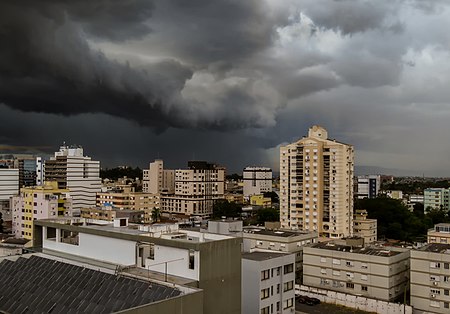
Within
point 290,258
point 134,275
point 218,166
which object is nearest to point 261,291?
point 290,258

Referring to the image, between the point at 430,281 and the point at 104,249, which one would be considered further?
the point at 430,281

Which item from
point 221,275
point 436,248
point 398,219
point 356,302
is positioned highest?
point 221,275

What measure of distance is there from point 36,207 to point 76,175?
40.7 metres

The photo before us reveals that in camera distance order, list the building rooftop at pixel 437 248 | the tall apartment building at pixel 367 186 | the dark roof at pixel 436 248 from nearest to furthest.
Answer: the building rooftop at pixel 437 248 → the dark roof at pixel 436 248 → the tall apartment building at pixel 367 186

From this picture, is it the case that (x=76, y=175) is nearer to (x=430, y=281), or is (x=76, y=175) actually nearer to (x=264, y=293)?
(x=430, y=281)

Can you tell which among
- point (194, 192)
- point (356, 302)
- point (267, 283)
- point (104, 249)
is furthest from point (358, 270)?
point (194, 192)

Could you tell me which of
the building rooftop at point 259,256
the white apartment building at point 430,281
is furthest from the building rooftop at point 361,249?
the building rooftop at point 259,256

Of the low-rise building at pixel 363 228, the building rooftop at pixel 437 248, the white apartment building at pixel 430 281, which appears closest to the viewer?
the white apartment building at pixel 430 281

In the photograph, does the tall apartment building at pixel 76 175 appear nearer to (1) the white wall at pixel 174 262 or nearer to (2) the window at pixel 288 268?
(2) the window at pixel 288 268

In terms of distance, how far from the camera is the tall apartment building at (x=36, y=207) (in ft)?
171

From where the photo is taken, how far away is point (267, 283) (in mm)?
20672

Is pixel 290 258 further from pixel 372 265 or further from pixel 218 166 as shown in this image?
pixel 218 166

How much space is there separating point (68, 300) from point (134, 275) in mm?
2214

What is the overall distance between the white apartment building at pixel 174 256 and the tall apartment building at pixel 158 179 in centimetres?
9008
